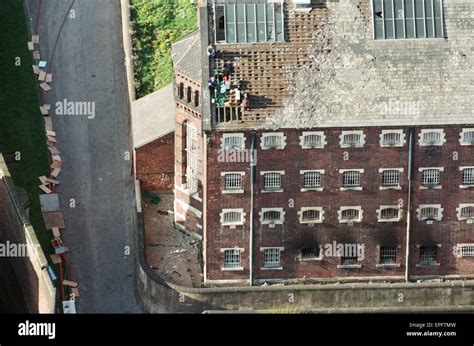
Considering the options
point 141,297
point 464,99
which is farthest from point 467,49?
point 141,297

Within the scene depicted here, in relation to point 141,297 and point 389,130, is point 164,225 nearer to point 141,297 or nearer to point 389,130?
point 141,297

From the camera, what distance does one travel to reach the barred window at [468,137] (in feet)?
596

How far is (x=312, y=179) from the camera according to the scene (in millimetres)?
182375

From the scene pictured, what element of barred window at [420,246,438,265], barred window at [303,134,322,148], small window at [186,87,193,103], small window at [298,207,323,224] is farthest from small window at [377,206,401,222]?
small window at [186,87,193,103]

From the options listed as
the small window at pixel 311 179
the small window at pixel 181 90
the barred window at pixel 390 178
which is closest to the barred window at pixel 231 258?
the small window at pixel 311 179

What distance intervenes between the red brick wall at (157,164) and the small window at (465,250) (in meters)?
24.2

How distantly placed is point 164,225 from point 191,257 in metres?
4.47

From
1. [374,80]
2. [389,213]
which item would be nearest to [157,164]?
[389,213]

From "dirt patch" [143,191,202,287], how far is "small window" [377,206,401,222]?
585 inches

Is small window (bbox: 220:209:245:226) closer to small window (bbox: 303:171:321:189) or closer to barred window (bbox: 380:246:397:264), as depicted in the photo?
small window (bbox: 303:171:321:189)

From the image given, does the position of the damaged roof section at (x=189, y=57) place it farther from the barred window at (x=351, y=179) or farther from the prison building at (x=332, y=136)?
the barred window at (x=351, y=179)

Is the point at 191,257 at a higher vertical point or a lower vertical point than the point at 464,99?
lower

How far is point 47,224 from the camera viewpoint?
627ft

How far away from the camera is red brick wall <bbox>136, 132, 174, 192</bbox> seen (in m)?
191
